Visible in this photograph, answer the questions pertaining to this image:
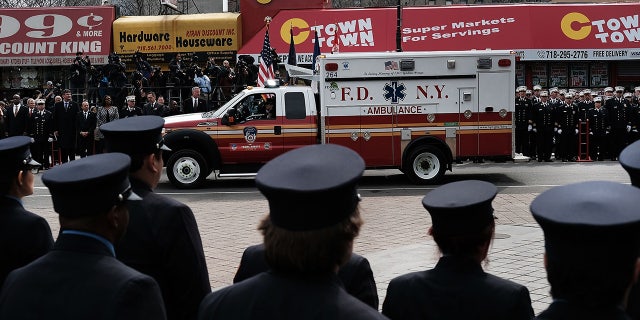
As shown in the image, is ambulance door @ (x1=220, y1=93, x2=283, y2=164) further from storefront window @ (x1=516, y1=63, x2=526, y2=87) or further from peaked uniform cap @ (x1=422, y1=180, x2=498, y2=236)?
storefront window @ (x1=516, y1=63, x2=526, y2=87)

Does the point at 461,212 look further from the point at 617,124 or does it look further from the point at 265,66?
the point at 617,124

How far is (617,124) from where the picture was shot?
2275 centimetres

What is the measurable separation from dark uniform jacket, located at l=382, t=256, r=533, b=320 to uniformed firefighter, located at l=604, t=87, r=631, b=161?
21.0 meters

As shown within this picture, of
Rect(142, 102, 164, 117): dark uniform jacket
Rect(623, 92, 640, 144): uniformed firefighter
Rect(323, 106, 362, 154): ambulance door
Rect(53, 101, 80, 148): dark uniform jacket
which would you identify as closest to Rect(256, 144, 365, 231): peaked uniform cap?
Rect(323, 106, 362, 154): ambulance door

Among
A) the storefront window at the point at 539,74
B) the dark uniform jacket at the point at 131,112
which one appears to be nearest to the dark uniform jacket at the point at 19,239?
the dark uniform jacket at the point at 131,112

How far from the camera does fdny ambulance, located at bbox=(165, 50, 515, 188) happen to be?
16.8m

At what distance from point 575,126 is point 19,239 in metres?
20.6

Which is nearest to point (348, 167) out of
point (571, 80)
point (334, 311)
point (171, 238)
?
point (334, 311)

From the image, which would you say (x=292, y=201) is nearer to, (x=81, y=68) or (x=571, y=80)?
(x=81, y=68)

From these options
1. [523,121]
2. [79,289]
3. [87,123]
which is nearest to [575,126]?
[523,121]

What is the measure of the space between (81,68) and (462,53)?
14.4 meters

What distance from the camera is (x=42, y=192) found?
692 inches

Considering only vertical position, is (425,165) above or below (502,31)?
below

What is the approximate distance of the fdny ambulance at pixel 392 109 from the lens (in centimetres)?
1683
